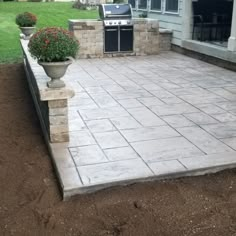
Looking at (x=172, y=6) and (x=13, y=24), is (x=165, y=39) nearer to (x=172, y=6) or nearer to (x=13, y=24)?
(x=172, y=6)

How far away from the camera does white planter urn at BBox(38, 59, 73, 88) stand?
3.79 meters

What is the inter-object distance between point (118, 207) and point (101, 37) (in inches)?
275

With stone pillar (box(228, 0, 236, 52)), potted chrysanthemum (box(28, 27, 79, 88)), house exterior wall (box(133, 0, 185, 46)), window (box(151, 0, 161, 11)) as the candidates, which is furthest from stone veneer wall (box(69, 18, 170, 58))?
potted chrysanthemum (box(28, 27, 79, 88))

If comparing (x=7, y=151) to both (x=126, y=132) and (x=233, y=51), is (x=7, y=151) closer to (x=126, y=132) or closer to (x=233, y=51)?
(x=126, y=132)

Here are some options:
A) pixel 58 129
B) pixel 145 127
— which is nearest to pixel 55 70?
pixel 58 129

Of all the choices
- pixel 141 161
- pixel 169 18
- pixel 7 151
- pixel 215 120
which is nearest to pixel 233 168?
pixel 141 161

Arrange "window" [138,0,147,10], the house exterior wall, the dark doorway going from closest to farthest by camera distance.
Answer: the dark doorway → the house exterior wall → "window" [138,0,147,10]

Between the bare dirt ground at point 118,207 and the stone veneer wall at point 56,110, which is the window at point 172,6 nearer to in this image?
the stone veneer wall at point 56,110

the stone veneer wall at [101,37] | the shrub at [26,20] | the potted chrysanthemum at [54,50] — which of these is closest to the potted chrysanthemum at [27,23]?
the shrub at [26,20]

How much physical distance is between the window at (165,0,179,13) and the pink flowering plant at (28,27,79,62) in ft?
22.0

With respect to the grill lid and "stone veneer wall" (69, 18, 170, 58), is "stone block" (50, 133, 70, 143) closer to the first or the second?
"stone veneer wall" (69, 18, 170, 58)

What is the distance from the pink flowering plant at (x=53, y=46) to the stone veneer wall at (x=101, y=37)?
561 centimetres

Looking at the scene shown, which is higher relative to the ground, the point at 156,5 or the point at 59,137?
the point at 156,5

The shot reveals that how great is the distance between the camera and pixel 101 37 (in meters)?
9.50
